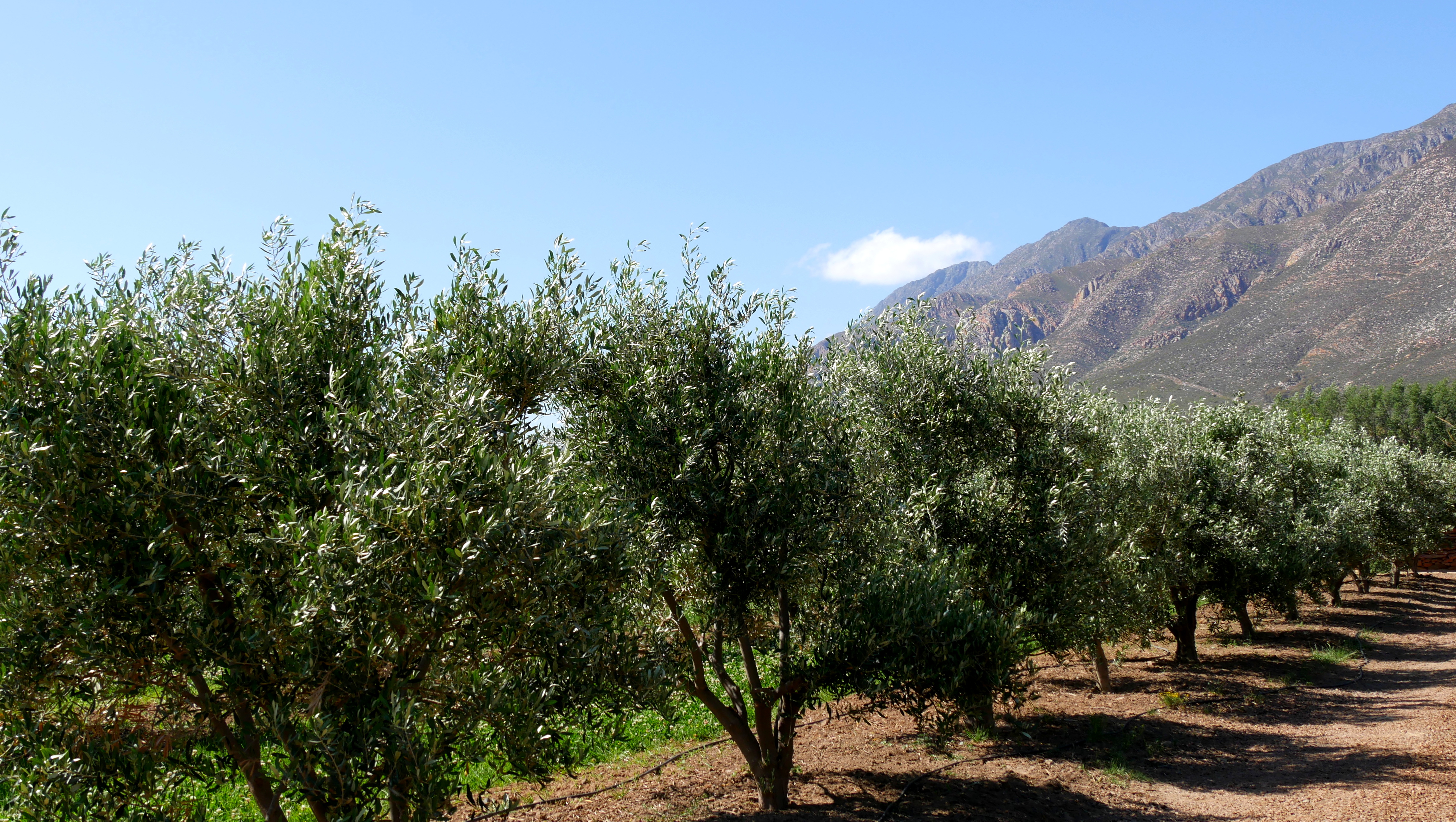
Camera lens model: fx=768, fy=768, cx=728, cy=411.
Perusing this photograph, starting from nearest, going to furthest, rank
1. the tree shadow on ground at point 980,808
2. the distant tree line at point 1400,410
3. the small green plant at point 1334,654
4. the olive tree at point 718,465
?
1. the olive tree at point 718,465
2. the tree shadow on ground at point 980,808
3. the small green plant at point 1334,654
4. the distant tree line at point 1400,410

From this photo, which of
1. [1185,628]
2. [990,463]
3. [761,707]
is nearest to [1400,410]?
[1185,628]

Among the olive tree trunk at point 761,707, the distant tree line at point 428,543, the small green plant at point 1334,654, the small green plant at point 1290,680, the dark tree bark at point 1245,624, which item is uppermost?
the distant tree line at point 428,543

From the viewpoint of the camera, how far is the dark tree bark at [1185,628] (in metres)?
24.8

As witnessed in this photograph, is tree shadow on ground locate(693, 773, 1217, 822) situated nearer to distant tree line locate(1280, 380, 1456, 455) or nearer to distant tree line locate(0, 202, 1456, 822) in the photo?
distant tree line locate(0, 202, 1456, 822)

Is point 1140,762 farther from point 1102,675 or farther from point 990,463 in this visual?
point 990,463

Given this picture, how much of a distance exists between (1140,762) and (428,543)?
16.4 m

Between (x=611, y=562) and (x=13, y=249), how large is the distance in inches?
245

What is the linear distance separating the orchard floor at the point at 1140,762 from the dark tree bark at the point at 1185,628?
552mm

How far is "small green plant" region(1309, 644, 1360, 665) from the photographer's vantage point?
26.9 m

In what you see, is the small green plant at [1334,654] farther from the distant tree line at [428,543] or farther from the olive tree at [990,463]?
the distant tree line at [428,543]

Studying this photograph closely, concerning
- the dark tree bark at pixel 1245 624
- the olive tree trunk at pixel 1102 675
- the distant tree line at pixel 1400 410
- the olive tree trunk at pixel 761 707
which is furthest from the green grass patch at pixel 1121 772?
the distant tree line at pixel 1400 410

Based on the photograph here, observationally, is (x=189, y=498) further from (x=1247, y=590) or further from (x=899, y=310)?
(x=1247, y=590)

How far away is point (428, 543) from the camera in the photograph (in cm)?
608

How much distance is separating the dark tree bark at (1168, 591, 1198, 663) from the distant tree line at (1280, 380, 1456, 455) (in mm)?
57504
